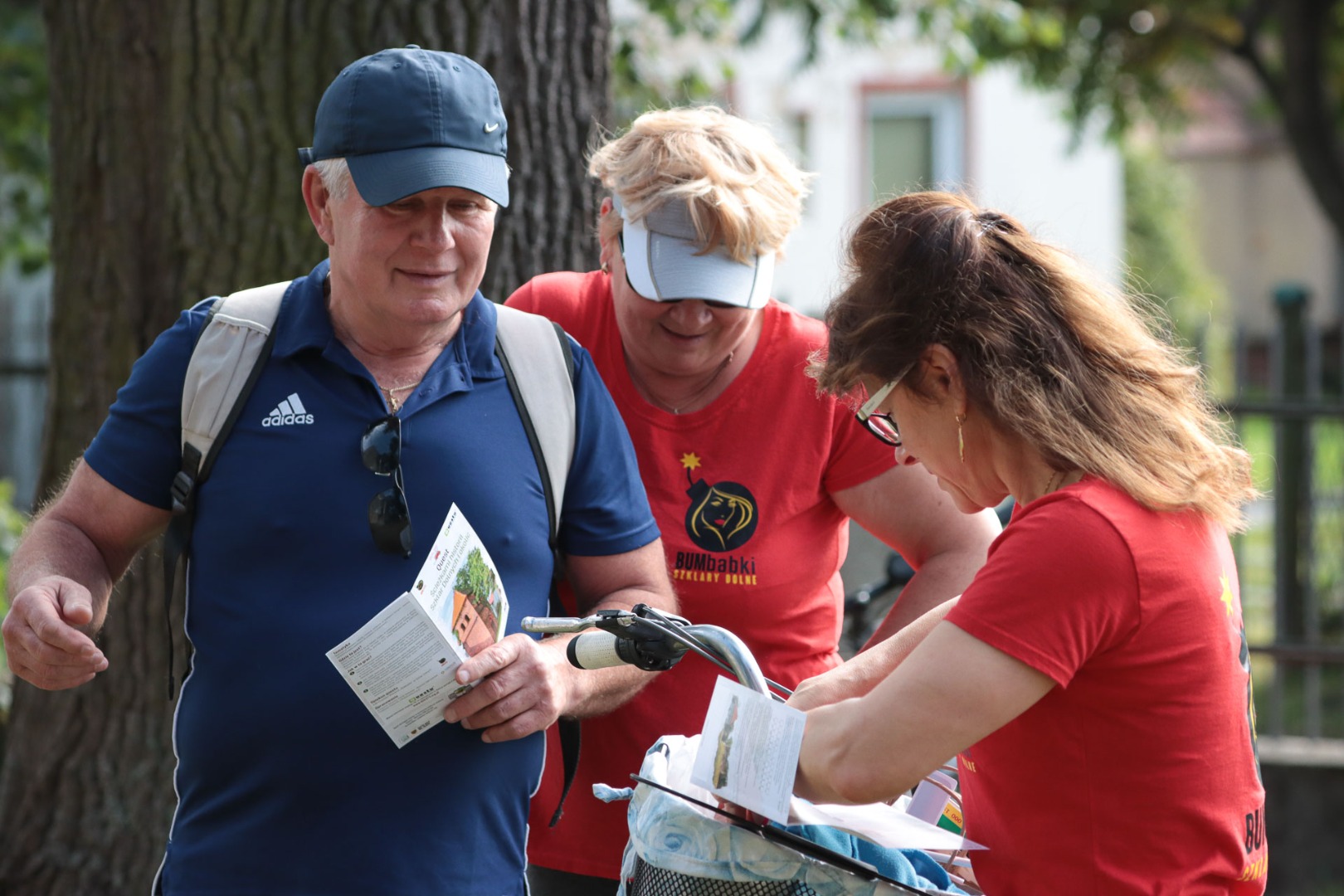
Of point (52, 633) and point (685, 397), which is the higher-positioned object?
point (685, 397)

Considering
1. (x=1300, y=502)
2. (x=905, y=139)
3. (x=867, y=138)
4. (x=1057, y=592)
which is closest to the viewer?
(x=1057, y=592)

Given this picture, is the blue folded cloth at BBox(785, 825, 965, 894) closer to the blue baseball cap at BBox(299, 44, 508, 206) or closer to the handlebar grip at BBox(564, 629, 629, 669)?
the handlebar grip at BBox(564, 629, 629, 669)

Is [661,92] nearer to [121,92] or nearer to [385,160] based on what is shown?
[121,92]

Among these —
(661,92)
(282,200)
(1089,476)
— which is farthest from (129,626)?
(661,92)

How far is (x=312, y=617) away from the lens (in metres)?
2.22

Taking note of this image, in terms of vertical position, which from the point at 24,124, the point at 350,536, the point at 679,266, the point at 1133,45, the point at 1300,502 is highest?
the point at 1133,45

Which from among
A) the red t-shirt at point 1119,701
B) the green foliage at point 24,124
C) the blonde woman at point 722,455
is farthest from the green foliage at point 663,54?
the red t-shirt at point 1119,701

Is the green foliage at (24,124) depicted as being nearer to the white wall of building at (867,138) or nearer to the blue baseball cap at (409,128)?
the blue baseball cap at (409,128)

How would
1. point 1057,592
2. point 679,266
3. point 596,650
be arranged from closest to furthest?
point 1057,592
point 596,650
point 679,266

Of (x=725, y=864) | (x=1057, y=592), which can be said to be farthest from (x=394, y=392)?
(x=1057, y=592)

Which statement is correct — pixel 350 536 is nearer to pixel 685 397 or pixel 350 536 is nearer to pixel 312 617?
pixel 312 617

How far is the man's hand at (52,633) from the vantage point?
213cm

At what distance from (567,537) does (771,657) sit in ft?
1.58

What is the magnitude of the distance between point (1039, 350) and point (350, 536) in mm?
1090
